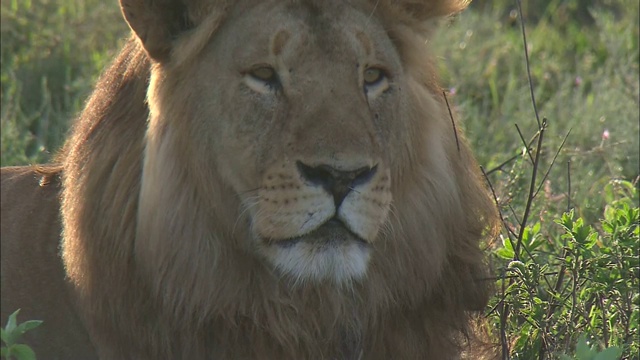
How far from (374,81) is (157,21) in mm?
642

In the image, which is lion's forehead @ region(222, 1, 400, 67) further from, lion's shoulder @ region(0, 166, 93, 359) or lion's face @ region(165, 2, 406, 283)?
lion's shoulder @ region(0, 166, 93, 359)

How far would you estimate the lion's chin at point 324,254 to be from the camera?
3.19 meters

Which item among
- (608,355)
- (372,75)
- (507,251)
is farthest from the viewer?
(507,251)

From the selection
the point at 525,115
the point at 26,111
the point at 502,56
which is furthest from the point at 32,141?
the point at 502,56

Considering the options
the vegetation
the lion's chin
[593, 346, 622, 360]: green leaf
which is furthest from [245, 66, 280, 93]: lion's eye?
[593, 346, 622, 360]: green leaf

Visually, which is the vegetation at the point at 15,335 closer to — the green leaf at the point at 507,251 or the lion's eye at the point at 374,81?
the lion's eye at the point at 374,81

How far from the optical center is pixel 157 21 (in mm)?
3428

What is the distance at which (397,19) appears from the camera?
359 cm

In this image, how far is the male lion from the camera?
3.26 m

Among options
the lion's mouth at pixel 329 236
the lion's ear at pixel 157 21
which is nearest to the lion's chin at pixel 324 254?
the lion's mouth at pixel 329 236

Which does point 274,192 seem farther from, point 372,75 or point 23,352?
point 23,352

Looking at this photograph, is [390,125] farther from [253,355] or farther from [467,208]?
[253,355]

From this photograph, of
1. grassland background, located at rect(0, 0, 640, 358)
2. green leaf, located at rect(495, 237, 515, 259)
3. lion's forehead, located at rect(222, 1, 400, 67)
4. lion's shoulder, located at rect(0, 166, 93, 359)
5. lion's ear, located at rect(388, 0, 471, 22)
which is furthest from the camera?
grassland background, located at rect(0, 0, 640, 358)

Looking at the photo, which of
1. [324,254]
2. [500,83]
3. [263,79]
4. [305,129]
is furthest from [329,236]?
[500,83]
